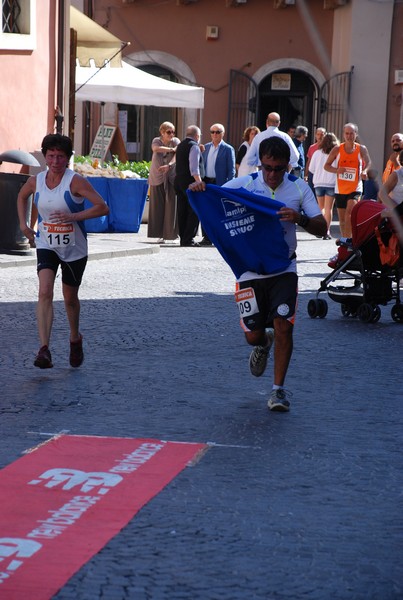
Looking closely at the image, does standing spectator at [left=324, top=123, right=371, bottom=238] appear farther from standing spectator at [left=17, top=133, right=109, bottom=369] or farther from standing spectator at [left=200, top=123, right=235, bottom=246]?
standing spectator at [left=17, top=133, right=109, bottom=369]

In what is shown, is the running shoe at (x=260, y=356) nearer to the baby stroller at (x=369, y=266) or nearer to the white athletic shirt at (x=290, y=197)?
the white athletic shirt at (x=290, y=197)

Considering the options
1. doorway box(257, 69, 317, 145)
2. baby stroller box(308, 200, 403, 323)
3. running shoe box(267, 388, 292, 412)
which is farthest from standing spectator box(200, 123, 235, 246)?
doorway box(257, 69, 317, 145)

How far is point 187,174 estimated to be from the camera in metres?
19.1

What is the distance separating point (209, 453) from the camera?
20.2ft

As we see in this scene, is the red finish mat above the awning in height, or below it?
below

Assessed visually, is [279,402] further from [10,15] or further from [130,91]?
[130,91]

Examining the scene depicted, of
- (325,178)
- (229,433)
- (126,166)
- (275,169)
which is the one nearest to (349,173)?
(325,178)

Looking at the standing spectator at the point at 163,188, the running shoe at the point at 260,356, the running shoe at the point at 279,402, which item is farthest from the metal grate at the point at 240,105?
the running shoe at the point at 279,402

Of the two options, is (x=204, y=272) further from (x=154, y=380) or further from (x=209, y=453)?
(x=209, y=453)

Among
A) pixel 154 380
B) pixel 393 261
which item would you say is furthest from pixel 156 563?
pixel 393 261

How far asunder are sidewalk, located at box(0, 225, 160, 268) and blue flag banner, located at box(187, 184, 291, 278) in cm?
831

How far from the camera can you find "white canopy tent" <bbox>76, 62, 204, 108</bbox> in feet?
71.8

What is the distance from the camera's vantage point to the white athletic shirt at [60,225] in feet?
27.7

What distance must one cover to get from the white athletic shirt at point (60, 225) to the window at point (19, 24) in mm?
10804
